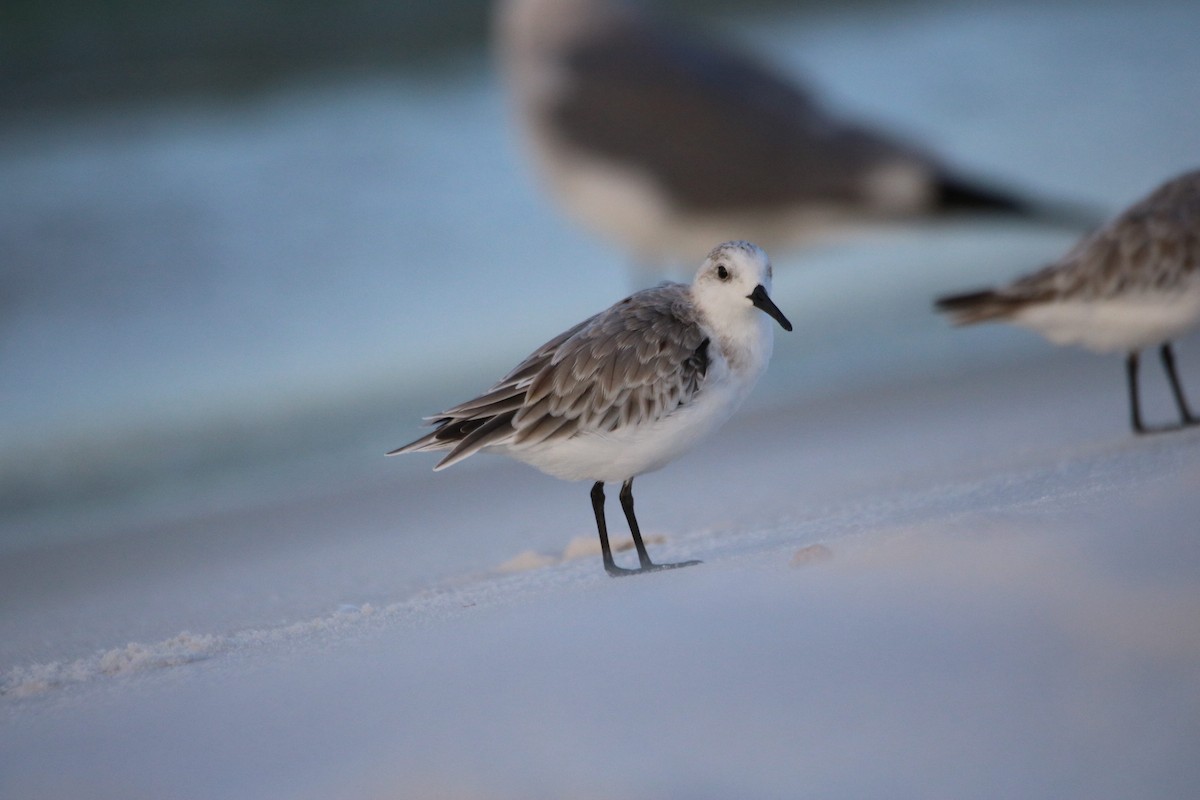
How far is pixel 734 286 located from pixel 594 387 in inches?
18.1

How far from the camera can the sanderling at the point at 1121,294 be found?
16.2ft

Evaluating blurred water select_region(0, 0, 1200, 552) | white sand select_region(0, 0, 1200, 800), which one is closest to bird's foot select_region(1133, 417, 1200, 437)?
white sand select_region(0, 0, 1200, 800)

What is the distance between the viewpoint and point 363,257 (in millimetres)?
9281

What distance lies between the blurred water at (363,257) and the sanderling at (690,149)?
384mm

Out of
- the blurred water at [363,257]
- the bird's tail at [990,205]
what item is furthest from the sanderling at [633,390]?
the bird's tail at [990,205]

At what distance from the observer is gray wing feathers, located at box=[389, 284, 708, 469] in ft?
12.7

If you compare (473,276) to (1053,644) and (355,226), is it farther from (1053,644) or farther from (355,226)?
(1053,644)

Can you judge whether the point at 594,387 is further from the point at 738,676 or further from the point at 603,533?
the point at 738,676

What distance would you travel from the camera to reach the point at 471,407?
400 centimetres

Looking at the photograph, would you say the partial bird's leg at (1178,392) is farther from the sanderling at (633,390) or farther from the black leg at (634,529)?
the black leg at (634,529)

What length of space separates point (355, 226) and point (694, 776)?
294 inches

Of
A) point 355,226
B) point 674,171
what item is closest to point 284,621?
point 674,171

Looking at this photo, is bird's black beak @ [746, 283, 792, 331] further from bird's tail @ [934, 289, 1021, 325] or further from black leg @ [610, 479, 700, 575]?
bird's tail @ [934, 289, 1021, 325]

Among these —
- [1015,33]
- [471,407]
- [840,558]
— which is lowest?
[840,558]
